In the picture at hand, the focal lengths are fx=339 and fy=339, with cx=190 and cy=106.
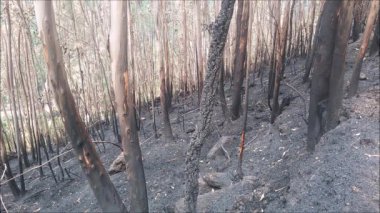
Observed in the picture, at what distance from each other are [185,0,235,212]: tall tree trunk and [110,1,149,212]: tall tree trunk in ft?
1.47

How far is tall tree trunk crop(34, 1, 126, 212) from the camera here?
2232 mm

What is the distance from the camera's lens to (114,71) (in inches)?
95.5

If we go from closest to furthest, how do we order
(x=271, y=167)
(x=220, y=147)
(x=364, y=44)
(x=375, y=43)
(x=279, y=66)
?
1. (x=364, y=44)
2. (x=271, y=167)
3. (x=279, y=66)
4. (x=220, y=147)
5. (x=375, y=43)

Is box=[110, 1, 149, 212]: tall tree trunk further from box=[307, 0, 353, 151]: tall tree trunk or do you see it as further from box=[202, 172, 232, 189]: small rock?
box=[307, 0, 353, 151]: tall tree trunk

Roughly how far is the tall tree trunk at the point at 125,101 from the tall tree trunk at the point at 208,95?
447 mm

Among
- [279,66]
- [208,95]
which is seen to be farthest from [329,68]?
[279,66]

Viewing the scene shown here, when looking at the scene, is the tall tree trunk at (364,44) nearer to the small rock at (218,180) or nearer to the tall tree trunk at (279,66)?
the tall tree trunk at (279,66)

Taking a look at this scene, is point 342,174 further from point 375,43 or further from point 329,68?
point 375,43

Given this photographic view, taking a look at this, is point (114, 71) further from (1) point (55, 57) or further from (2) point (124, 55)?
(1) point (55, 57)

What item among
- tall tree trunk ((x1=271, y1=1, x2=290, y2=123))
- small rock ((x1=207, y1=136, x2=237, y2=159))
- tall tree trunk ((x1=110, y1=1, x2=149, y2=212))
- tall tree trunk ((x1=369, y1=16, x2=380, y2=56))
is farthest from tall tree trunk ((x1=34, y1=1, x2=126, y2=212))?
tall tree trunk ((x1=369, y1=16, x2=380, y2=56))

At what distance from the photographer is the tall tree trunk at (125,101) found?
2338 millimetres

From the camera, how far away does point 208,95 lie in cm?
235

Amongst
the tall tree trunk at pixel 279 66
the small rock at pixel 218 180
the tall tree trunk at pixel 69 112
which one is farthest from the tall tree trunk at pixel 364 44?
the tall tree trunk at pixel 69 112

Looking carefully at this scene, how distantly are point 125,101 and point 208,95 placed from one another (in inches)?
24.9
